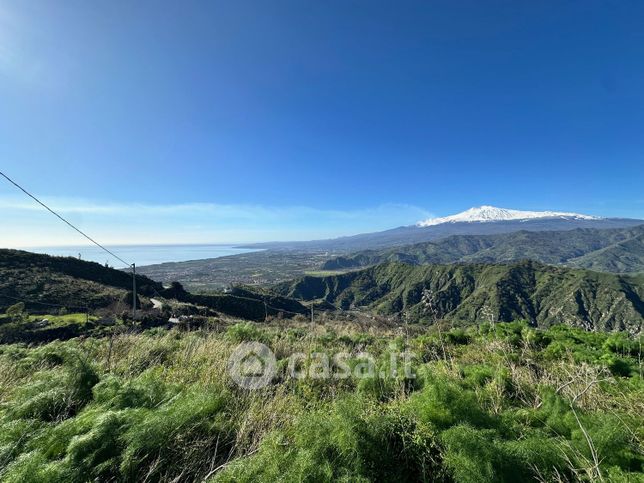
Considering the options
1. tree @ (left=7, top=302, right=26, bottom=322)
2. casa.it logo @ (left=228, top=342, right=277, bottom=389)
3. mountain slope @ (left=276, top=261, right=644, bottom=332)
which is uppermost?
casa.it logo @ (left=228, top=342, right=277, bottom=389)

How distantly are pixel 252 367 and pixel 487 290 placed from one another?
14559cm

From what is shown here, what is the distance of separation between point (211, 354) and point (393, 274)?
578ft

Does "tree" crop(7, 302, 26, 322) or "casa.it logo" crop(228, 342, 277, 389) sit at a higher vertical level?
"casa.it logo" crop(228, 342, 277, 389)

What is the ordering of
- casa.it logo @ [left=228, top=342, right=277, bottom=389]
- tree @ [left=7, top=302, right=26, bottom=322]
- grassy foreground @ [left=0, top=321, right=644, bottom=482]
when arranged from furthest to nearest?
tree @ [left=7, top=302, right=26, bottom=322] < casa.it logo @ [left=228, top=342, right=277, bottom=389] < grassy foreground @ [left=0, top=321, right=644, bottom=482]

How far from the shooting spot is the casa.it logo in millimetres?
4477

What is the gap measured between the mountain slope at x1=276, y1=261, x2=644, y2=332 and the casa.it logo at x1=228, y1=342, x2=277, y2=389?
89.4 m

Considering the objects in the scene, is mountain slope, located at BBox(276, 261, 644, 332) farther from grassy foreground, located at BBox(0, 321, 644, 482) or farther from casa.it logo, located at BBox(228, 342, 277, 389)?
grassy foreground, located at BBox(0, 321, 644, 482)

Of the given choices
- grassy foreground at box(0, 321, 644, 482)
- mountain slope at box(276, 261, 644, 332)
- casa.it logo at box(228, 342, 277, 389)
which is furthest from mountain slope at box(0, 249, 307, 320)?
mountain slope at box(276, 261, 644, 332)

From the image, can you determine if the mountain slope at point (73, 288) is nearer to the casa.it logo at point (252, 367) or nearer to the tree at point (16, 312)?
the tree at point (16, 312)

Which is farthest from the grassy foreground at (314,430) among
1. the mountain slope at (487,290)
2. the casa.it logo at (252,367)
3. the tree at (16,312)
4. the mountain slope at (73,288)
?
the mountain slope at (487,290)

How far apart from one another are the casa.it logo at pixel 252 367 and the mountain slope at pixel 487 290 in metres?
89.4

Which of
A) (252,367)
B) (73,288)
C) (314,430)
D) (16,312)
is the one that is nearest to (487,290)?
(73,288)

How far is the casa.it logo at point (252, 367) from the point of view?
448 centimetres

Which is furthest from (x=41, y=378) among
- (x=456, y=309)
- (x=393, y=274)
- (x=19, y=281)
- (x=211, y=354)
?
(x=393, y=274)
